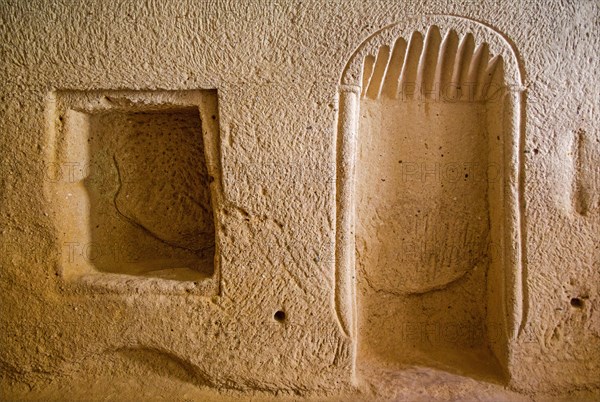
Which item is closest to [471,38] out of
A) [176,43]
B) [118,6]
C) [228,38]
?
[228,38]

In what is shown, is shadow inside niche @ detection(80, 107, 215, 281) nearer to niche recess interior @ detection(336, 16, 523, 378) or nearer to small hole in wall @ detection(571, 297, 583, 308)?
niche recess interior @ detection(336, 16, 523, 378)

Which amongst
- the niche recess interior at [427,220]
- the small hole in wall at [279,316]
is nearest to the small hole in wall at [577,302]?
the niche recess interior at [427,220]

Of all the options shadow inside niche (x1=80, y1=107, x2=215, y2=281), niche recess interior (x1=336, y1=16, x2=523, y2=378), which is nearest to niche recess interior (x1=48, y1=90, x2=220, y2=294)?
shadow inside niche (x1=80, y1=107, x2=215, y2=281)

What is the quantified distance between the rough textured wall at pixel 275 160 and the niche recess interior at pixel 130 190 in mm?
98

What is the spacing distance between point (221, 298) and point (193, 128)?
3.34 ft

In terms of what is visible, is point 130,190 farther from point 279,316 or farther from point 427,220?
point 427,220

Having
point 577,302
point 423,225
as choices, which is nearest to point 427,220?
point 423,225

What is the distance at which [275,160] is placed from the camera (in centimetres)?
183

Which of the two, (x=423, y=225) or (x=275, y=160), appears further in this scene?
(x=423, y=225)

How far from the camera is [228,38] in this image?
1.82m

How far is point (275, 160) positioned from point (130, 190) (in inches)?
37.6

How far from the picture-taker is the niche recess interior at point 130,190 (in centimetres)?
192

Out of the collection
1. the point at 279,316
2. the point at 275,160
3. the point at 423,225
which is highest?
the point at 275,160

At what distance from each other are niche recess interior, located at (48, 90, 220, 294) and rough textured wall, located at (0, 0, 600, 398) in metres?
0.10
